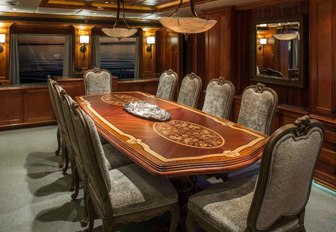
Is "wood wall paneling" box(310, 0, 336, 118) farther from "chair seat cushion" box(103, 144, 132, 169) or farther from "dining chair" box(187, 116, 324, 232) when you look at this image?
"chair seat cushion" box(103, 144, 132, 169)

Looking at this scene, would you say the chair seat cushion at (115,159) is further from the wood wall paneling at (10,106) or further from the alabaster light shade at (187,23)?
the wood wall paneling at (10,106)

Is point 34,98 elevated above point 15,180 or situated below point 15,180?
above

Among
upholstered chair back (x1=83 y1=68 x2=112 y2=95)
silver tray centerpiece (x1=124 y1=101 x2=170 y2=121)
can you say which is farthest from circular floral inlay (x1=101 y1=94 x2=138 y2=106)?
upholstered chair back (x1=83 y1=68 x2=112 y2=95)

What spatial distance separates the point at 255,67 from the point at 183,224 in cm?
308

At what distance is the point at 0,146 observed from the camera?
5.08 metres

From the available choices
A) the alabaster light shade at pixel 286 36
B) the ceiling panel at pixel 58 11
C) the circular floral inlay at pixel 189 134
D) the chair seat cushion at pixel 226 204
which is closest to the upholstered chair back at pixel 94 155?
the chair seat cushion at pixel 226 204

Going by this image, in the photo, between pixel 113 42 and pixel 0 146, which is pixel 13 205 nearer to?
pixel 0 146

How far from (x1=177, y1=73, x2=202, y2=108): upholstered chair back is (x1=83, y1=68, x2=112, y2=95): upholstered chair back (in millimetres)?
1498

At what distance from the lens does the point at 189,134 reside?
8.91 ft

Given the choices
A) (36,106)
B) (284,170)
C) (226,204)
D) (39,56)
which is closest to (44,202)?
(226,204)

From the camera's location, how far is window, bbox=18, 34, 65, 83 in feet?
22.7

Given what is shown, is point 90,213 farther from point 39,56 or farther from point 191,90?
point 39,56

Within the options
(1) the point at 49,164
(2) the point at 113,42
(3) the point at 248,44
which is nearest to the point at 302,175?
(1) the point at 49,164

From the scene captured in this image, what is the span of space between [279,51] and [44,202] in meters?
3.52
